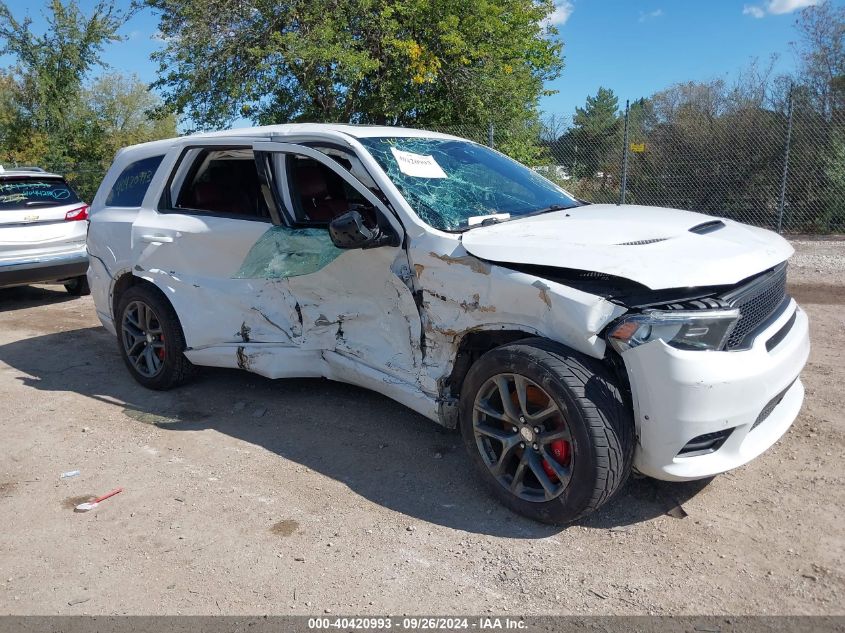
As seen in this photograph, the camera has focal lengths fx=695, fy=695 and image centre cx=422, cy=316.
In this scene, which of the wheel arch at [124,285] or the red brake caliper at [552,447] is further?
the wheel arch at [124,285]

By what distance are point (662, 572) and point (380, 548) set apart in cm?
123

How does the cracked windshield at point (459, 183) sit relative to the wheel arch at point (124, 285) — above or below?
above

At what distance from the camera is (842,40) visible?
1311 cm

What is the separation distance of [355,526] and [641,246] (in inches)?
74.7

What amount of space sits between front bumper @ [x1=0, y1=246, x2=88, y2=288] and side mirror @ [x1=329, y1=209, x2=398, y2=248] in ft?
18.1

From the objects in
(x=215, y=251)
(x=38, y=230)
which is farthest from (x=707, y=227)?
(x=38, y=230)

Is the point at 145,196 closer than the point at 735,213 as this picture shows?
Yes

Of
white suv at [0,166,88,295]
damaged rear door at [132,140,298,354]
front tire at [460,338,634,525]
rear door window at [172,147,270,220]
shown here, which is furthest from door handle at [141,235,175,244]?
white suv at [0,166,88,295]

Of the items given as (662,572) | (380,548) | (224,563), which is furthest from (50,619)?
(662,572)

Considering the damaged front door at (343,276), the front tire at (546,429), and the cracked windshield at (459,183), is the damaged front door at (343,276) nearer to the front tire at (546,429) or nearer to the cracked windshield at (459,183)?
the cracked windshield at (459,183)

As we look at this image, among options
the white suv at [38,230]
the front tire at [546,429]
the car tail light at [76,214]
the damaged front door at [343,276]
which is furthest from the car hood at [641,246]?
the car tail light at [76,214]

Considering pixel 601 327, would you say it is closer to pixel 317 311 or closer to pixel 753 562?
pixel 753 562

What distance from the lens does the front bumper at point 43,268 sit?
8211mm

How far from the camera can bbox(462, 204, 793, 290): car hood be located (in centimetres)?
295
